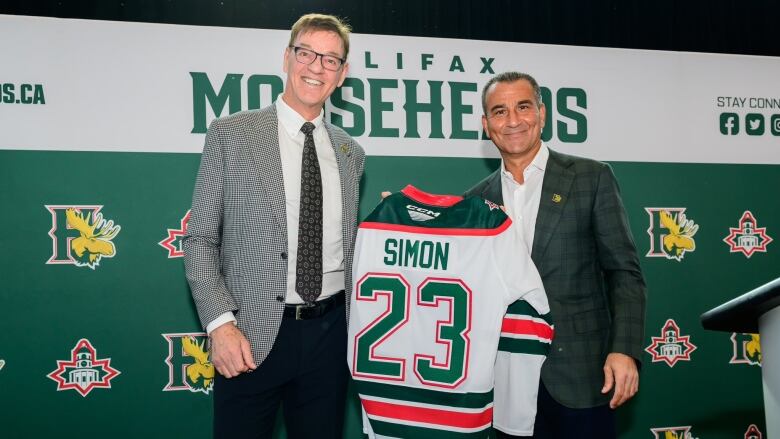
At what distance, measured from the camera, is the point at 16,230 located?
245 centimetres

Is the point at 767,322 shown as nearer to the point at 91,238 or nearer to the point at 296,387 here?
the point at 296,387

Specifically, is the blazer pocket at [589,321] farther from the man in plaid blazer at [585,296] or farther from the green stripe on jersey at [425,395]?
the green stripe on jersey at [425,395]

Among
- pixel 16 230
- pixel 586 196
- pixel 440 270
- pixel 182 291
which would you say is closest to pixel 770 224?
pixel 586 196

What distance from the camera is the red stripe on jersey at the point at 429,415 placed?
1.55 metres

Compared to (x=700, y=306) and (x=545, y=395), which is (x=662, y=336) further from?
(x=545, y=395)

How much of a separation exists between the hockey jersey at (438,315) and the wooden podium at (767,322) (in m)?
0.42

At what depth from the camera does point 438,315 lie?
1.60 metres

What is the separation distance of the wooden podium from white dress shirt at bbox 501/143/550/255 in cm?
51

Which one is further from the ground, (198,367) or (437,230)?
(437,230)

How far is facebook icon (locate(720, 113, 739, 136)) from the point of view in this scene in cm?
315

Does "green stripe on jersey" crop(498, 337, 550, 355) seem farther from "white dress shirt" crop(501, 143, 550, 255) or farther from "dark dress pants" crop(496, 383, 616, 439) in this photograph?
"white dress shirt" crop(501, 143, 550, 255)

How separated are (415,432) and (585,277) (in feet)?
1.95

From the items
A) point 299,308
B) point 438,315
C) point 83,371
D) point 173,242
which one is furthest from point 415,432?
point 83,371

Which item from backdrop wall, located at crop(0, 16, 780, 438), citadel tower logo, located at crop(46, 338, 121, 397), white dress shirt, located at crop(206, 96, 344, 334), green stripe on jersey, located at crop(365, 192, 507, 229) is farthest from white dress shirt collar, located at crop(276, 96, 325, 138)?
citadel tower logo, located at crop(46, 338, 121, 397)
